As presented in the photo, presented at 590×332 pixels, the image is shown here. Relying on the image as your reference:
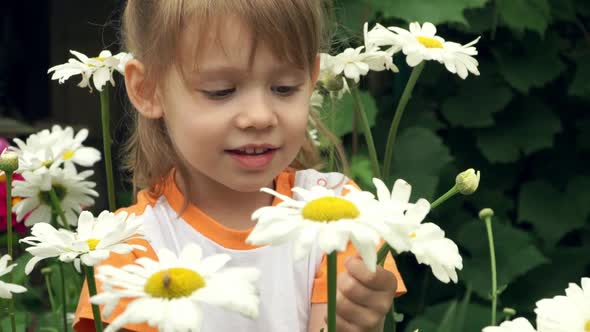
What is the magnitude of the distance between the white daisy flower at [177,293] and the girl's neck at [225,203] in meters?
0.42

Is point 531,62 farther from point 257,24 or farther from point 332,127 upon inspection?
point 257,24

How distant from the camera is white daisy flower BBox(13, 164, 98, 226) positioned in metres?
1.05

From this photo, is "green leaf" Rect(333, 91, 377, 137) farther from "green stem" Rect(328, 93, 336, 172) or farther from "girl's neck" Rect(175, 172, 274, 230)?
"girl's neck" Rect(175, 172, 274, 230)

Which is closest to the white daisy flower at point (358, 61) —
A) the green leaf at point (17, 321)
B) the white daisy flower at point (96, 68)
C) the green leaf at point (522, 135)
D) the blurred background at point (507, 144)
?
the white daisy flower at point (96, 68)

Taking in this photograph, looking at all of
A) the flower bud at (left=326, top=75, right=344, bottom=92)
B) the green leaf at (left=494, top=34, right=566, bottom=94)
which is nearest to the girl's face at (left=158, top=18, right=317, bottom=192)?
the flower bud at (left=326, top=75, right=344, bottom=92)

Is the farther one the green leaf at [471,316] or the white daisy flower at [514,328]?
the green leaf at [471,316]

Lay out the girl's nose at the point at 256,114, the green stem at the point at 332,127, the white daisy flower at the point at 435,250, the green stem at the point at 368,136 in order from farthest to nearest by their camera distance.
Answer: the green stem at the point at 332,127 < the green stem at the point at 368,136 < the girl's nose at the point at 256,114 < the white daisy flower at the point at 435,250

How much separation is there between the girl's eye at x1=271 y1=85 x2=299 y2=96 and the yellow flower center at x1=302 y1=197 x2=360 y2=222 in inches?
12.5

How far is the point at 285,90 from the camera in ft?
3.07

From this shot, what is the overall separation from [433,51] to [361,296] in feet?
→ 0.83

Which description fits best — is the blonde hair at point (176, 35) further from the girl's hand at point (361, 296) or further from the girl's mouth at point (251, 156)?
the girl's hand at point (361, 296)

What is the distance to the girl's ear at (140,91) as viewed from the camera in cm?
103

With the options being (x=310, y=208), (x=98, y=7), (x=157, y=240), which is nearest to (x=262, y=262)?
(x=157, y=240)

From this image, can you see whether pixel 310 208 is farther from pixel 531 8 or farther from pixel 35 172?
pixel 531 8
